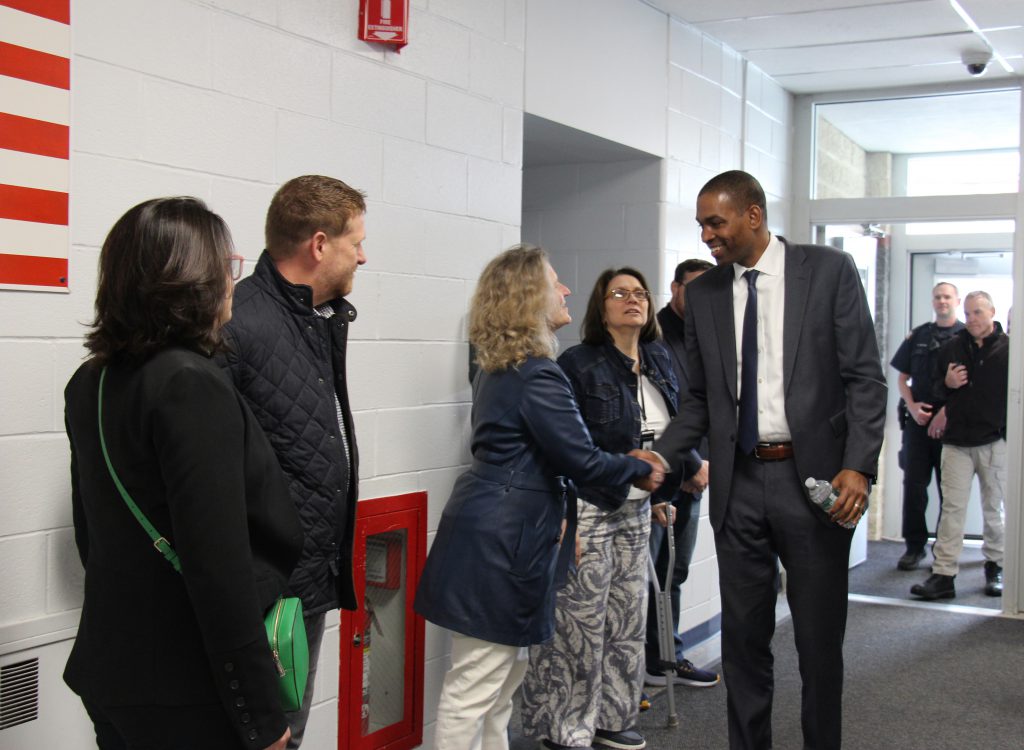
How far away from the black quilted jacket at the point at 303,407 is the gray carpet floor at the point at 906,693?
5.51 feet

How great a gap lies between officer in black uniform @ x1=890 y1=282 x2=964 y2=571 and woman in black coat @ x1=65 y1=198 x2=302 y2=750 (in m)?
5.61

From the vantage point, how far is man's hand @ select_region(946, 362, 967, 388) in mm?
5801

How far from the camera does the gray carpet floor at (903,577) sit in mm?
5707

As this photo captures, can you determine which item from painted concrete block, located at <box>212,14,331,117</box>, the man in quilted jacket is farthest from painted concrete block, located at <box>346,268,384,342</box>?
the man in quilted jacket

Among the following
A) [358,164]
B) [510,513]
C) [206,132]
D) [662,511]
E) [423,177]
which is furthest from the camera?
[662,511]

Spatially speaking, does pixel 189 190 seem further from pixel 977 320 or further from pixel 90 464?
pixel 977 320

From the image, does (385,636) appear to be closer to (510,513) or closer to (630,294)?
(510,513)

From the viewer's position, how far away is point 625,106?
4.27 meters

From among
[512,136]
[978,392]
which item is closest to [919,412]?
[978,392]

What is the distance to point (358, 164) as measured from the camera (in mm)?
2861

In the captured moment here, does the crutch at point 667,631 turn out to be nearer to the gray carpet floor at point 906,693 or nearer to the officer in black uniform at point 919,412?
the gray carpet floor at point 906,693

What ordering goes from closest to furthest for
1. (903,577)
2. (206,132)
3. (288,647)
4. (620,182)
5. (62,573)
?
(288,647), (62,573), (206,132), (620,182), (903,577)

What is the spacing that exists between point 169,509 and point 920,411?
568cm

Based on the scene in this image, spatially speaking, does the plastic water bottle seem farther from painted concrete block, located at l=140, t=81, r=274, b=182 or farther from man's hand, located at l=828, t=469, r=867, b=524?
painted concrete block, located at l=140, t=81, r=274, b=182
